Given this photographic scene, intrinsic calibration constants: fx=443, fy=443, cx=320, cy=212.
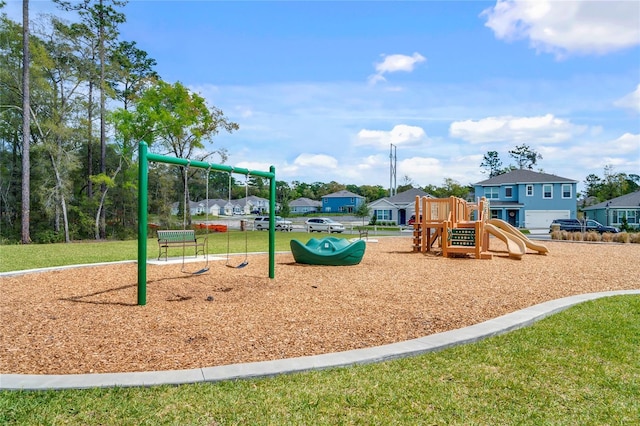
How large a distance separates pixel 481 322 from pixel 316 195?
310 ft

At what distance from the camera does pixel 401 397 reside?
3508mm

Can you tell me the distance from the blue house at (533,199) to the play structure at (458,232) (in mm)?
32569

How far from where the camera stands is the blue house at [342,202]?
80.6m

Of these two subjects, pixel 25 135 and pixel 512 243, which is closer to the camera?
pixel 512 243

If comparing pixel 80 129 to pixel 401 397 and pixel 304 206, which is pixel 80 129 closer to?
pixel 401 397

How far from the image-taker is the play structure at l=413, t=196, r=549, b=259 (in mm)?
14484

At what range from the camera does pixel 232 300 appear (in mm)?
7133

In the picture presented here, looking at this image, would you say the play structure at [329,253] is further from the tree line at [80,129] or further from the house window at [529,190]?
the house window at [529,190]

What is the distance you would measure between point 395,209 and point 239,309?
54032mm

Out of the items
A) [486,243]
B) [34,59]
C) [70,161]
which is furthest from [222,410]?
[34,59]

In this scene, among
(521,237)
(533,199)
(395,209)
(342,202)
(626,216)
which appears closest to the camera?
(521,237)

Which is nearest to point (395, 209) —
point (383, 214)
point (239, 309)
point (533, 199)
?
point (383, 214)

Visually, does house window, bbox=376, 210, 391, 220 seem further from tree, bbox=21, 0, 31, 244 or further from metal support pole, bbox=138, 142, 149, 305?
metal support pole, bbox=138, 142, 149, 305

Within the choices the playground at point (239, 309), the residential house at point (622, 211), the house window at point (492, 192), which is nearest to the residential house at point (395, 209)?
the house window at point (492, 192)
